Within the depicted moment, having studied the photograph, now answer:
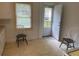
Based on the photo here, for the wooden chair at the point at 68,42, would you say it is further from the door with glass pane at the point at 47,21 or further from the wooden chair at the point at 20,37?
the wooden chair at the point at 20,37

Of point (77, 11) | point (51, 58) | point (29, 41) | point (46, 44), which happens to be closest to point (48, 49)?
point (46, 44)

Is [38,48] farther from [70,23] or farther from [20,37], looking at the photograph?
[70,23]

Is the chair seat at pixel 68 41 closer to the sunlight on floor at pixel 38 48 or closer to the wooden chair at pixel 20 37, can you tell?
the sunlight on floor at pixel 38 48

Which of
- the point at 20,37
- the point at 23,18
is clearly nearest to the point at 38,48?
the point at 20,37

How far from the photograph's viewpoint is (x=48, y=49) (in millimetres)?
940

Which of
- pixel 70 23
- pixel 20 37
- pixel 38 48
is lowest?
pixel 38 48

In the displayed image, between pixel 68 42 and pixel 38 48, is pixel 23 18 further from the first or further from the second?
pixel 68 42

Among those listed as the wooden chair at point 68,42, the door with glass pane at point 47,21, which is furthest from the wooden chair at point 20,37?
the wooden chair at point 68,42

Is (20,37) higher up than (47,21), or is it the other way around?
(47,21)

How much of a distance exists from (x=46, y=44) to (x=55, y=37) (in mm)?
109

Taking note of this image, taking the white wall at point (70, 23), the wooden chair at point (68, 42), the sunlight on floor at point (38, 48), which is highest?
the white wall at point (70, 23)

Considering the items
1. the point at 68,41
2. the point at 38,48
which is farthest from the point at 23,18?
the point at 68,41

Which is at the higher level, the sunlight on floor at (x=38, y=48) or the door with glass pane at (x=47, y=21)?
the door with glass pane at (x=47, y=21)

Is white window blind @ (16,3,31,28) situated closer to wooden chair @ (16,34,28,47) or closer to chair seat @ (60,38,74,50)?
wooden chair @ (16,34,28,47)
